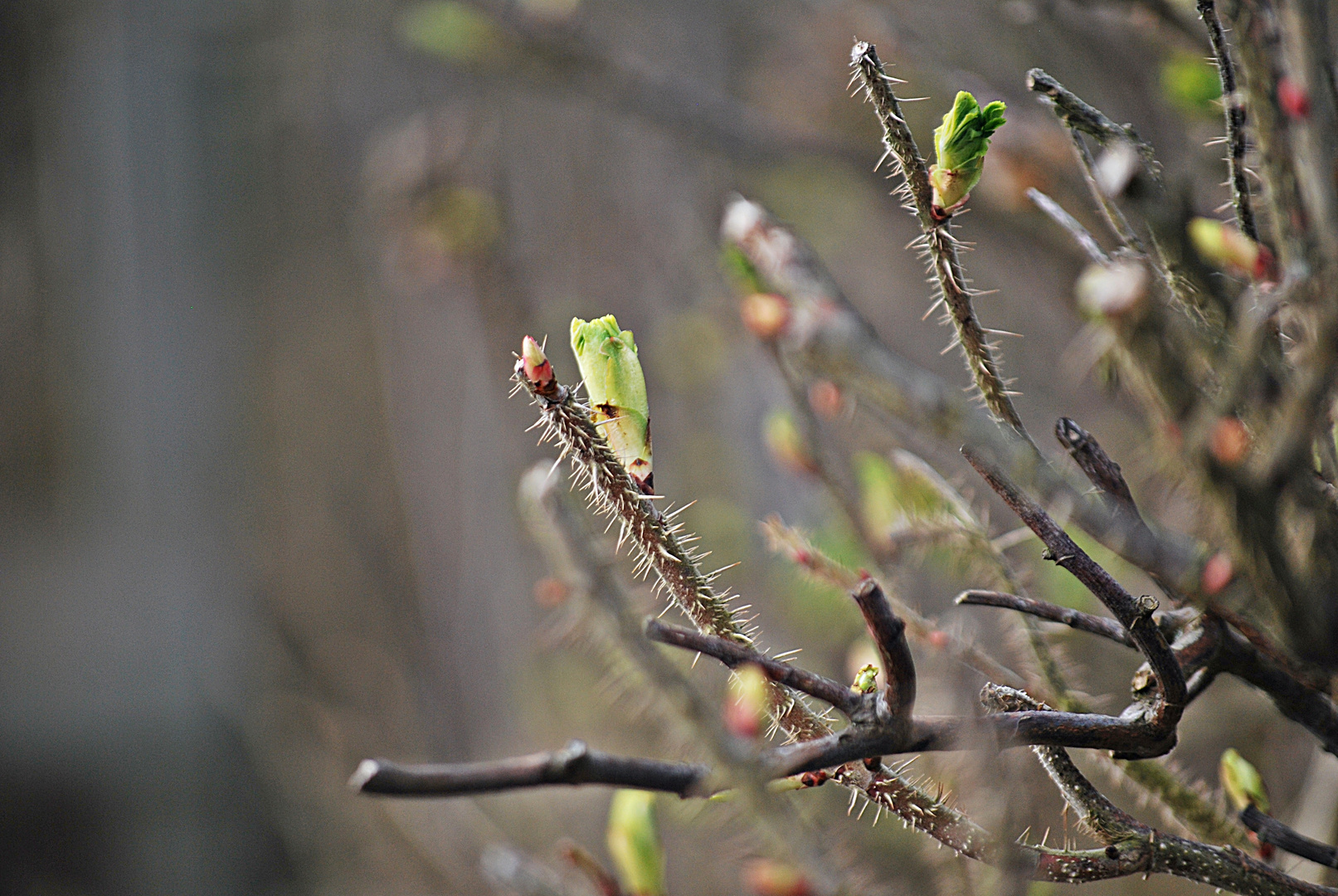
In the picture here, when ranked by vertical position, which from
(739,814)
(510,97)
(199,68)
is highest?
(199,68)

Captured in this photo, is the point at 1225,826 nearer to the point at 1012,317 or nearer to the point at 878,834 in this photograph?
the point at 878,834

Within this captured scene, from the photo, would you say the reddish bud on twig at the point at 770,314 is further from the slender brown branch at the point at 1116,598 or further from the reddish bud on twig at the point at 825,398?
the reddish bud on twig at the point at 825,398

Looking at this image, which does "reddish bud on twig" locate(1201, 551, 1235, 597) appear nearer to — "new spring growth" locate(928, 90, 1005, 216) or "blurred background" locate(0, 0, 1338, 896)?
"new spring growth" locate(928, 90, 1005, 216)

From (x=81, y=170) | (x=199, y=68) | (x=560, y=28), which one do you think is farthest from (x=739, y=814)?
(x=199, y=68)

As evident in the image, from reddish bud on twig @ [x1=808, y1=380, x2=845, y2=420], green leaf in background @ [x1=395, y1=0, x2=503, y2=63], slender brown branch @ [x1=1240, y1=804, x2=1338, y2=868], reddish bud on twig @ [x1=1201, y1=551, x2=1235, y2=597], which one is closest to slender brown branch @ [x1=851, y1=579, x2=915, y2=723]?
reddish bud on twig @ [x1=1201, y1=551, x2=1235, y2=597]

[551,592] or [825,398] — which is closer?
[551,592]

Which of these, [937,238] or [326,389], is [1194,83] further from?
[326,389]

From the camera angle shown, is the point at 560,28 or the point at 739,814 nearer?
the point at 739,814

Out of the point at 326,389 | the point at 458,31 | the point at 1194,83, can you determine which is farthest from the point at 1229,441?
the point at 326,389
